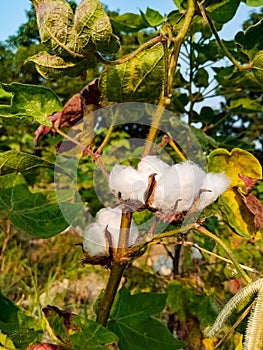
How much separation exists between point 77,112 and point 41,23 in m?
0.16

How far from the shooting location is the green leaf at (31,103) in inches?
24.1

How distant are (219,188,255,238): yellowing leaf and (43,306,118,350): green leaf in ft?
0.64

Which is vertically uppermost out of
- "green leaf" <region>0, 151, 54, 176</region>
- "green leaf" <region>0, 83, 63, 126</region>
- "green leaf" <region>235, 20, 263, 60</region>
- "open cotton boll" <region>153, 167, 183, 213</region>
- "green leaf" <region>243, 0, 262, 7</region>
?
"green leaf" <region>243, 0, 262, 7</region>

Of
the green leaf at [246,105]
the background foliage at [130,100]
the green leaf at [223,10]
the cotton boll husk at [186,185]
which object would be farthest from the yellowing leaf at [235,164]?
the green leaf at [246,105]

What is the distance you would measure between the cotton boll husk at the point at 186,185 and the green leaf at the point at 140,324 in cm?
35

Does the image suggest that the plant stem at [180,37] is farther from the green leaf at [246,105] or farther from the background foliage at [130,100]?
the green leaf at [246,105]

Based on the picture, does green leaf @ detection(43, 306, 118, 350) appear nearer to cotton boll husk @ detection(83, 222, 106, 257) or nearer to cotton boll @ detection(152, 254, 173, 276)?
cotton boll husk @ detection(83, 222, 106, 257)

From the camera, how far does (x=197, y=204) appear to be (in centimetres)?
52

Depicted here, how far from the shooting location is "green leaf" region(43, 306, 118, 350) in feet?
1.74

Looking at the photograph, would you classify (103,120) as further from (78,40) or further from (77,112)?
(78,40)

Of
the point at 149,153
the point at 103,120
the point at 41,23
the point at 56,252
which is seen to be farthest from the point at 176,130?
the point at 56,252

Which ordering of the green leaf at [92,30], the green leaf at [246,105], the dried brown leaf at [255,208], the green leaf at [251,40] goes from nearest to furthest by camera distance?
1. the green leaf at [92,30]
2. the dried brown leaf at [255,208]
3. the green leaf at [251,40]
4. the green leaf at [246,105]

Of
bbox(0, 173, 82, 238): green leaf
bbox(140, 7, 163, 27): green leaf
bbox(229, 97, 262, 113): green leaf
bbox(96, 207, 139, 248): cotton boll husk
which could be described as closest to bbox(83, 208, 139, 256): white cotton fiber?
bbox(96, 207, 139, 248): cotton boll husk

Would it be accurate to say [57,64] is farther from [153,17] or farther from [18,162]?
[153,17]
